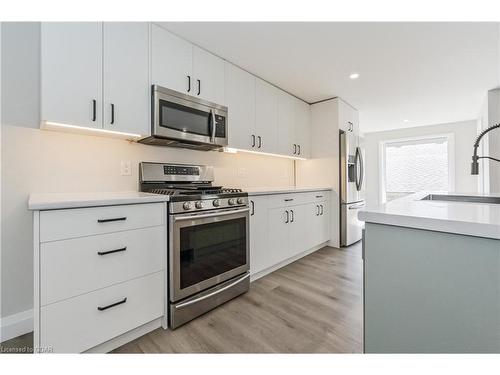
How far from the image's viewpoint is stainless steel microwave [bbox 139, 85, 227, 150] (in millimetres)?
1782

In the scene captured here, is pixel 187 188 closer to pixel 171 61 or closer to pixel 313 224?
pixel 171 61

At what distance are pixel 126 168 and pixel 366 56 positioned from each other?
2538mm

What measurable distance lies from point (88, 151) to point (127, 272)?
1.03 m

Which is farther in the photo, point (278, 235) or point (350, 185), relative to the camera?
point (350, 185)

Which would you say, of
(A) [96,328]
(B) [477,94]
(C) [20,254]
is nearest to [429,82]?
(B) [477,94]

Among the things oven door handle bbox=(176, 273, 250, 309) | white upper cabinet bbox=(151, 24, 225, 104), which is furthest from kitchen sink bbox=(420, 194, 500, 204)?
white upper cabinet bbox=(151, 24, 225, 104)

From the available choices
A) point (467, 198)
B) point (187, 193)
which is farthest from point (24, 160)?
point (467, 198)

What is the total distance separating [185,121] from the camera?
194 cm

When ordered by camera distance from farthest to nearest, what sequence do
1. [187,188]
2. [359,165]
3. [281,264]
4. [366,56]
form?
[359,165]
[281,264]
[366,56]
[187,188]

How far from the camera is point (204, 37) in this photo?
6.49 feet

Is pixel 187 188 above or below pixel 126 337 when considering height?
above

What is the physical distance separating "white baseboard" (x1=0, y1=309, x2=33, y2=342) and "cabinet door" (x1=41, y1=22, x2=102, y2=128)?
1.33 meters

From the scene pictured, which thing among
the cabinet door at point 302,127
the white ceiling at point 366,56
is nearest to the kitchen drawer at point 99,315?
the white ceiling at point 366,56

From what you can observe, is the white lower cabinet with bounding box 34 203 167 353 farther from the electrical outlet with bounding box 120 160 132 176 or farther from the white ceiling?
the white ceiling
